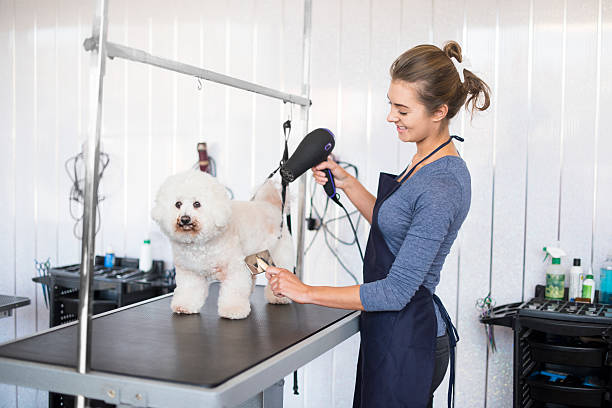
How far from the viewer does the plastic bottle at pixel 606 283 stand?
240 cm

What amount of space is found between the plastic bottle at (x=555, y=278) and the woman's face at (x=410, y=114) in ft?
4.14

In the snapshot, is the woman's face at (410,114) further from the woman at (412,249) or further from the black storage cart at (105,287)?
the black storage cart at (105,287)

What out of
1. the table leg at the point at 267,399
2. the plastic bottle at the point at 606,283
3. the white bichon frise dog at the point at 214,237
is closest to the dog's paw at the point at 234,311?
the white bichon frise dog at the point at 214,237

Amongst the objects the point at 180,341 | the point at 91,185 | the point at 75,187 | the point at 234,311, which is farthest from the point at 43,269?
the point at 91,185

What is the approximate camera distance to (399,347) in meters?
1.49

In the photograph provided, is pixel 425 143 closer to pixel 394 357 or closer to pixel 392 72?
pixel 392 72

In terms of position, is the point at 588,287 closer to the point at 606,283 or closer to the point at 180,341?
the point at 606,283

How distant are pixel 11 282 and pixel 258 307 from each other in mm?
2689

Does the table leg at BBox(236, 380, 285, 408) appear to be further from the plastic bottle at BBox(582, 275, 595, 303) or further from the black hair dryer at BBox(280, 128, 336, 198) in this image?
the plastic bottle at BBox(582, 275, 595, 303)

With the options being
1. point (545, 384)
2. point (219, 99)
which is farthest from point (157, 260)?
point (545, 384)

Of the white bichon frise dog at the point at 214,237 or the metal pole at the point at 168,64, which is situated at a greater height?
the metal pole at the point at 168,64

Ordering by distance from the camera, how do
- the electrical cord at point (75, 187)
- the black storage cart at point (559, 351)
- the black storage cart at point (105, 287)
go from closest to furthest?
the black storage cart at point (559, 351) → the black storage cart at point (105, 287) → the electrical cord at point (75, 187)

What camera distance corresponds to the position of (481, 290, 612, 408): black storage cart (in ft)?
7.00

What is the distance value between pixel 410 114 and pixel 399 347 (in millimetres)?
589
